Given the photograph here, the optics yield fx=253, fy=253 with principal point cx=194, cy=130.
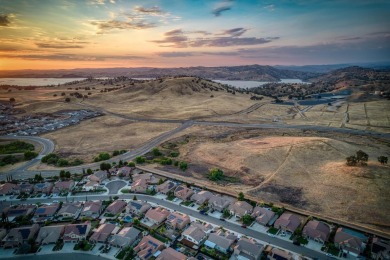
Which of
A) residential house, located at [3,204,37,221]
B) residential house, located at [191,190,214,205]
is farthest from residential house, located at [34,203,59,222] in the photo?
residential house, located at [191,190,214,205]

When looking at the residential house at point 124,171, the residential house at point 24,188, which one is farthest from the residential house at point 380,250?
the residential house at point 24,188

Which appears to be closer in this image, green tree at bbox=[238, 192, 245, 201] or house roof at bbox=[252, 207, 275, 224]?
house roof at bbox=[252, 207, 275, 224]

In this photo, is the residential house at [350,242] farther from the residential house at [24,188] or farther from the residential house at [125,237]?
the residential house at [24,188]

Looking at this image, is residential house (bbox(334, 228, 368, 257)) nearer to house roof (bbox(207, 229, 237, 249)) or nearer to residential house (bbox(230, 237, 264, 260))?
residential house (bbox(230, 237, 264, 260))

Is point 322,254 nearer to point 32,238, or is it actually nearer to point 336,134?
point 32,238

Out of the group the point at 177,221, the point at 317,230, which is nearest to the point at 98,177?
the point at 177,221

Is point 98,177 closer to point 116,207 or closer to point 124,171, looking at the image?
point 124,171
